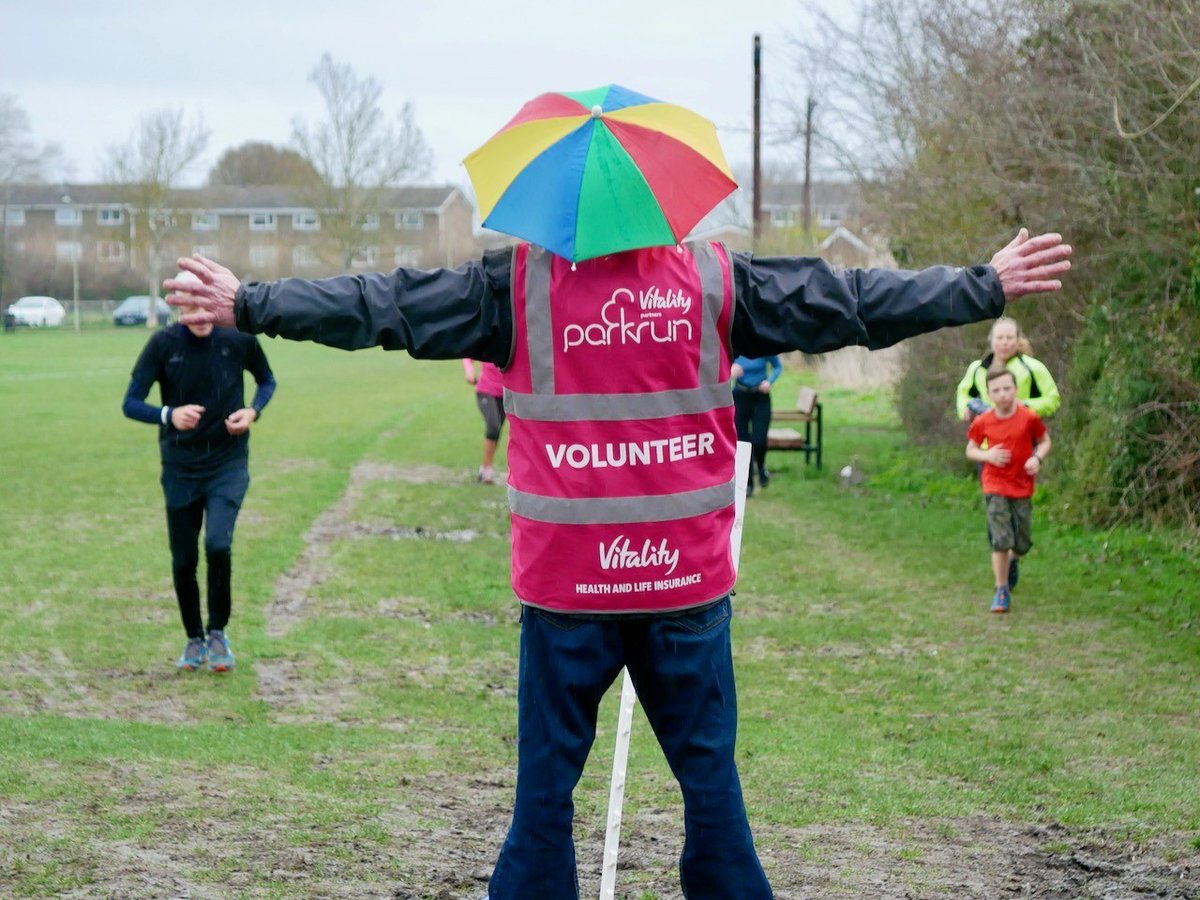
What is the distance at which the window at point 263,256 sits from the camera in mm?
91488

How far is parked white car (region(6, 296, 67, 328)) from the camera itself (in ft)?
227

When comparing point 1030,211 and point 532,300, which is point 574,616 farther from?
point 1030,211

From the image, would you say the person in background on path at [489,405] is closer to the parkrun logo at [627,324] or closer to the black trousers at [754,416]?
→ the black trousers at [754,416]

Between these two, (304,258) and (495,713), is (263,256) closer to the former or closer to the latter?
(304,258)

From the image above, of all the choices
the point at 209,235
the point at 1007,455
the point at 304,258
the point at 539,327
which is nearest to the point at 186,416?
the point at 539,327

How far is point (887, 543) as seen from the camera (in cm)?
1366

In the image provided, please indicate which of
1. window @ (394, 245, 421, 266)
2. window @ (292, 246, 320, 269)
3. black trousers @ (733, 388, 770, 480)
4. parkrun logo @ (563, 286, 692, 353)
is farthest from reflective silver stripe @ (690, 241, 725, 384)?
window @ (394, 245, 421, 266)

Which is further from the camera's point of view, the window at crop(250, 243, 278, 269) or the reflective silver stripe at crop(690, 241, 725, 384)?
the window at crop(250, 243, 278, 269)

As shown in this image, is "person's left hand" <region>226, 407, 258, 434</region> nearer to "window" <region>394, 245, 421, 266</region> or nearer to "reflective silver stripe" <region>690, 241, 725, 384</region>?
"reflective silver stripe" <region>690, 241, 725, 384</region>

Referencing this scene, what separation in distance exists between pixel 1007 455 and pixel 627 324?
6.89m

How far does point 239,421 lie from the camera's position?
7.86m

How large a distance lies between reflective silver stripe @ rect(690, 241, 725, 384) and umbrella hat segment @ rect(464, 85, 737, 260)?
0.13 meters

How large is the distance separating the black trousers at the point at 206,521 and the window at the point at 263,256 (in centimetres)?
8514

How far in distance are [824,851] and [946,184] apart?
1189 cm
